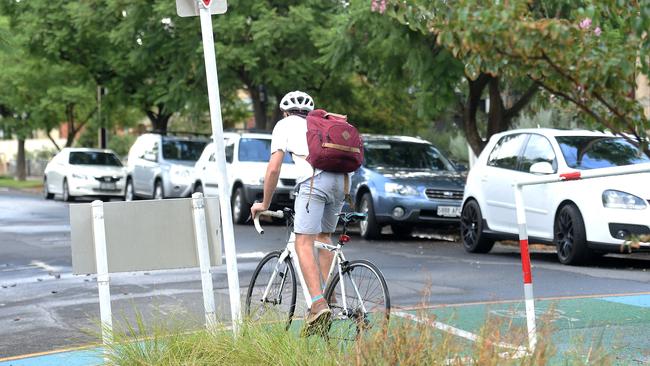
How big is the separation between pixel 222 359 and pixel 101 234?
1.26m

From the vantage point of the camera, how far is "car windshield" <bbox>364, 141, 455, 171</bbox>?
1994cm

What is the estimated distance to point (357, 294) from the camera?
7551 mm

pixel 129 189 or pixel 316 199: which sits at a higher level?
pixel 316 199

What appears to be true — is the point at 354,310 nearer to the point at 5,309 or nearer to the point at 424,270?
the point at 5,309

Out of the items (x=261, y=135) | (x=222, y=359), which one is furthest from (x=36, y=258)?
(x=222, y=359)

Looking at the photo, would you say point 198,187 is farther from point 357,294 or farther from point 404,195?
point 357,294

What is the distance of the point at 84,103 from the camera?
43688 mm

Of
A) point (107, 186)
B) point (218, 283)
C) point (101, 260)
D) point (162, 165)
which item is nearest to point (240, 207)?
point (162, 165)

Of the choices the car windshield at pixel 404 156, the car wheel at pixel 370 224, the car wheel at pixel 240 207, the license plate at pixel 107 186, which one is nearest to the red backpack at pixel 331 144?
the car wheel at pixel 370 224

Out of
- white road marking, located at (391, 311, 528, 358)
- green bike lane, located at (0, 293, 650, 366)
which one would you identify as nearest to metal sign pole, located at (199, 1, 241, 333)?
green bike lane, located at (0, 293, 650, 366)

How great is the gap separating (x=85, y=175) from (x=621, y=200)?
2214 centimetres

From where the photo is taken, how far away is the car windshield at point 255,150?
23.2m

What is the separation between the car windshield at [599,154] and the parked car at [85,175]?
20.5 meters

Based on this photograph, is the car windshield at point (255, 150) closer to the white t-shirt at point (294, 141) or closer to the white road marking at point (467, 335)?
the white t-shirt at point (294, 141)
